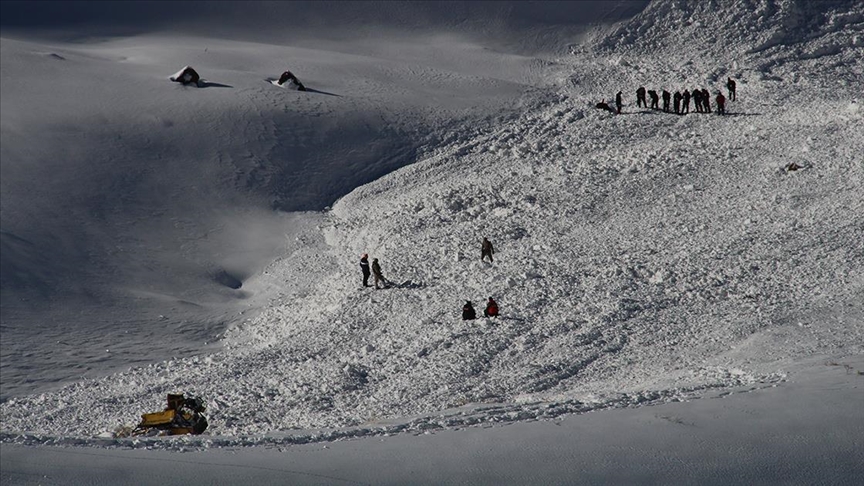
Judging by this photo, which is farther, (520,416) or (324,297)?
(324,297)

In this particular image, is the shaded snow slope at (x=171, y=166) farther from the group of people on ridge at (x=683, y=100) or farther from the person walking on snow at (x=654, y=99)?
the person walking on snow at (x=654, y=99)

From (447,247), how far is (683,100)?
44.5ft

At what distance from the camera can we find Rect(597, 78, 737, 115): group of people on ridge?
36.6 metres

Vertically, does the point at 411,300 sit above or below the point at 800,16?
below

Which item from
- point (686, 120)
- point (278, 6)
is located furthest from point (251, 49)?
point (686, 120)

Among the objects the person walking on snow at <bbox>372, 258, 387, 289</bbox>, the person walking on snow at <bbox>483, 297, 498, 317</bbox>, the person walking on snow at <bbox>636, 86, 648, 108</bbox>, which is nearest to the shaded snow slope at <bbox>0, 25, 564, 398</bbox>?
the person walking on snow at <bbox>372, 258, 387, 289</bbox>

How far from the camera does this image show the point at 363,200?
3488 centimetres

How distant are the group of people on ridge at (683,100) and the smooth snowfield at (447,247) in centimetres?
66

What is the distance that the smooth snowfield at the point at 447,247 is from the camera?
15.1m

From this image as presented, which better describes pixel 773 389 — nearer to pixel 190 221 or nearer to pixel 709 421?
pixel 709 421

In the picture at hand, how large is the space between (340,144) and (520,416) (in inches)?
947

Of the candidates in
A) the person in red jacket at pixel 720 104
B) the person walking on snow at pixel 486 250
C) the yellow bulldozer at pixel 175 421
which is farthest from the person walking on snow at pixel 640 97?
the yellow bulldozer at pixel 175 421

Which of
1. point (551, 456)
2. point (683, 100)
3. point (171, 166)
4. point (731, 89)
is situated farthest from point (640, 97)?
point (551, 456)

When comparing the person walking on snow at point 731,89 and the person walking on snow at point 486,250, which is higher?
the person walking on snow at point 731,89
